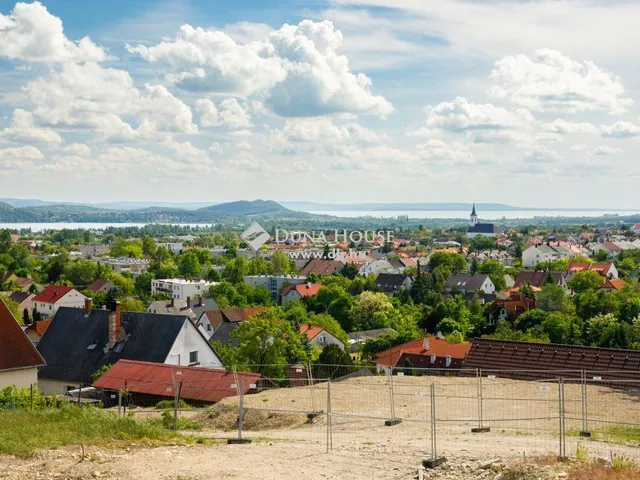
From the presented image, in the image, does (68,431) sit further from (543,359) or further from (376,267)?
(376,267)

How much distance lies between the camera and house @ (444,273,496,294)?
8681 centimetres

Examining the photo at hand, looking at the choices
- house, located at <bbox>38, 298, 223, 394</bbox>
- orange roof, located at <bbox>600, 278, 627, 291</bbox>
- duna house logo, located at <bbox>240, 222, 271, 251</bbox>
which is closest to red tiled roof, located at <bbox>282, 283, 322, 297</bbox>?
orange roof, located at <bbox>600, 278, 627, 291</bbox>

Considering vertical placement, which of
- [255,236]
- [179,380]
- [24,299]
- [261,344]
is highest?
[255,236]

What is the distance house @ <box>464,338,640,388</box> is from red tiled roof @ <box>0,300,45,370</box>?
13.9 metres

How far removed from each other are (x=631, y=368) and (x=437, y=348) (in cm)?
1595

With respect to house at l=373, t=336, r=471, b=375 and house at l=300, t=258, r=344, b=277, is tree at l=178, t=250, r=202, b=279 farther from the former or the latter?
house at l=373, t=336, r=471, b=375

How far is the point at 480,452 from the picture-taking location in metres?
13.3

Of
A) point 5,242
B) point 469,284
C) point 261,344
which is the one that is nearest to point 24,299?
point 469,284

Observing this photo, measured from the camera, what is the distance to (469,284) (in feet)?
287

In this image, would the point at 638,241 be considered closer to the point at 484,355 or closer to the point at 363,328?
the point at 363,328

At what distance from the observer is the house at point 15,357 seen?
2441 cm

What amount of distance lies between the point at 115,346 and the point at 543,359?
15647mm

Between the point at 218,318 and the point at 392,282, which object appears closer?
the point at 218,318

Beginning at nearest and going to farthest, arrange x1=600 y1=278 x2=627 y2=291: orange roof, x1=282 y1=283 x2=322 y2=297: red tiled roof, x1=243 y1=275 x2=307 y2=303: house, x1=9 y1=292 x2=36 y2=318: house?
x1=9 y1=292 x2=36 y2=318: house, x1=600 y1=278 x2=627 y2=291: orange roof, x1=282 y1=283 x2=322 y2=297: red tiled roof, x1=243 y1=275 x2=307 y2=303: house
